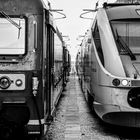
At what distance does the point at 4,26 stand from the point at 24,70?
84cm

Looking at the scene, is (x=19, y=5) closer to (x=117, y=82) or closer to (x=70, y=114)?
(x=117, y=82)

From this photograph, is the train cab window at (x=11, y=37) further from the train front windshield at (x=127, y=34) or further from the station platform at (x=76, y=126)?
the train front windshield at (x=127, y=34)

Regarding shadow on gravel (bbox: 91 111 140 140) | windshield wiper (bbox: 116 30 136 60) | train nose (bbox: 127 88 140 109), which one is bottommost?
shadow on gravel (bbox: 91 111 140 140)

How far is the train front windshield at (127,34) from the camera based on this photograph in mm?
7973

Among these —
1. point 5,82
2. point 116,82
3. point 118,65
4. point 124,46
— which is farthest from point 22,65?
point 124,46

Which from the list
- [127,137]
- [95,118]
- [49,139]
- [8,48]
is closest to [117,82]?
[127,137]

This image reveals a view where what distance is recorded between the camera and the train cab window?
19.8 feet

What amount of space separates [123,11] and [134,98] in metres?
2.31

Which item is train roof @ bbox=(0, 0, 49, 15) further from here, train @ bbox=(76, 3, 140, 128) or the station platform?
the station platform

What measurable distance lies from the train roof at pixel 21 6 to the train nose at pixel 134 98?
102 inches

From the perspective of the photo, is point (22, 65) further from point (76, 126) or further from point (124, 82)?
point (76, 126)

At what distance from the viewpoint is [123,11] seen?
8453 mm

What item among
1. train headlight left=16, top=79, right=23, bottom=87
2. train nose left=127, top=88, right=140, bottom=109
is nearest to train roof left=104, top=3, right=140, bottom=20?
train nose left=127, top=88, right=140, bottom=109

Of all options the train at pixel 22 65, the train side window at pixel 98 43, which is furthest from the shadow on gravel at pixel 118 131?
the train at pixel 22 65
